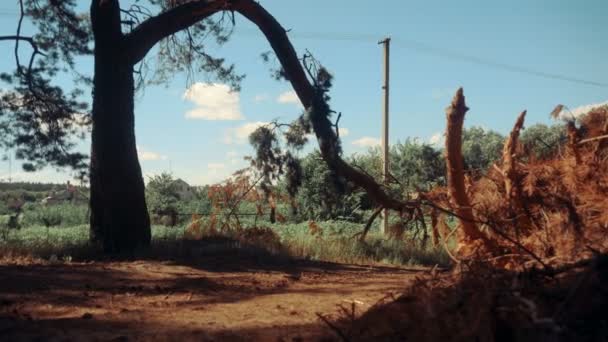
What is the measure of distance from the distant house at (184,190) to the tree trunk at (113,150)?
1557 cm

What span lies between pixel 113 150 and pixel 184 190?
17.7m

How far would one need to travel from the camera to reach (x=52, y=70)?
1126 centimetres

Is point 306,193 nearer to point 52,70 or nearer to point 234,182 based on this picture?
point 234,182

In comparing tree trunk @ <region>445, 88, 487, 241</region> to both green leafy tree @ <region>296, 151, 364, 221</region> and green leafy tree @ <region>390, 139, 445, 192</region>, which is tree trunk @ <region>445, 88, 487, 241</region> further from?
green leafy tree @ <region>390, 139, 445, 192</region>

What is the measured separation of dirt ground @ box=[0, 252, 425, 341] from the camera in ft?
13.7

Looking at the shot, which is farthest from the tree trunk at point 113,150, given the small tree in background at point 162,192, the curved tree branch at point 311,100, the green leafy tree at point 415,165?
the small tree in background at point 162,192

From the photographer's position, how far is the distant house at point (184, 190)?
25.6m

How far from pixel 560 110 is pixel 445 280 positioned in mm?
2556

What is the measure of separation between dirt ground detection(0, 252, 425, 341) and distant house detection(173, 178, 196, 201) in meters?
17.6

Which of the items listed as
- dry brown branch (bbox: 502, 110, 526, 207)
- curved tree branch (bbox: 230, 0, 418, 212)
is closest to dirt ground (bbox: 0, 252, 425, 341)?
curved tree branch (bbox: 230, 0, 418, 212)

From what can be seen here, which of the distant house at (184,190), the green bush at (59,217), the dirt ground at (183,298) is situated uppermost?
the distant house at (184,190)

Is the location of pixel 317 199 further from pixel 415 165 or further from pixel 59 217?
pixel 59 217

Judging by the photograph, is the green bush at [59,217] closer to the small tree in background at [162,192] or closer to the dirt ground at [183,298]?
the small tree in background at [162,192]

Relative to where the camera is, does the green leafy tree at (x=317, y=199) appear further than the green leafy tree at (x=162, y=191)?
No
